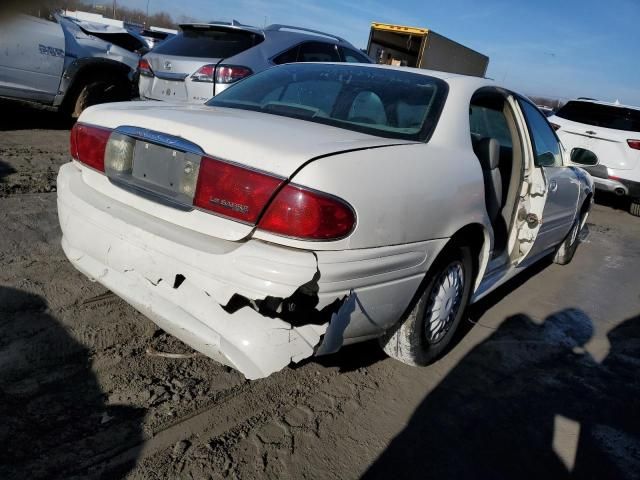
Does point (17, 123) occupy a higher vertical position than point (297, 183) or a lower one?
lower

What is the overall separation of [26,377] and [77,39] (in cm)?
619

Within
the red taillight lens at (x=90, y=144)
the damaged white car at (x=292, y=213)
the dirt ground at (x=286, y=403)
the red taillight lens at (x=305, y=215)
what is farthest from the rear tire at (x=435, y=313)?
the red taillight lens at (x=90, y=144)

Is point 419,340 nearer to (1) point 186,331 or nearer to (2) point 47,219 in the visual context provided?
(1) point 186,331

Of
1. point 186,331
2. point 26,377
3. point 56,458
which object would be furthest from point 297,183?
point 26,377

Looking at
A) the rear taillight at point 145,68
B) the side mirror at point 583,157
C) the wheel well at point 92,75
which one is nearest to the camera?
the side mirror at point 583,157

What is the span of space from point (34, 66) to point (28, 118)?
1.92 meters

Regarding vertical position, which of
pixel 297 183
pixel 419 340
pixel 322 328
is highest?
pixel 297 183

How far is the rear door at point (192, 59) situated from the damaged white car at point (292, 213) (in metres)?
3.06

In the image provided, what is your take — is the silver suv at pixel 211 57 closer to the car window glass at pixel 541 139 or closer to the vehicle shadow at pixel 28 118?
the vehicle shadow at pixel 28 118

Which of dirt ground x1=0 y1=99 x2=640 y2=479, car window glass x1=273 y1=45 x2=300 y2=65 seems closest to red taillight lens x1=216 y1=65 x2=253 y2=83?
car window glass x1=273 y1=45 x2=300 y2=65

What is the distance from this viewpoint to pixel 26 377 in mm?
2250

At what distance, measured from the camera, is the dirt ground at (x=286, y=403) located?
2.02 m

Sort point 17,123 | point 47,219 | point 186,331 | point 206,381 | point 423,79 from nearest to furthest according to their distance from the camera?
1. point 186,331
2. point 206,381
3. point 423,79
4. point 47,219
5. point 17,123

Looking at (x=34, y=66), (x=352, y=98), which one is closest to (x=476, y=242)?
(x=352, y=98)
